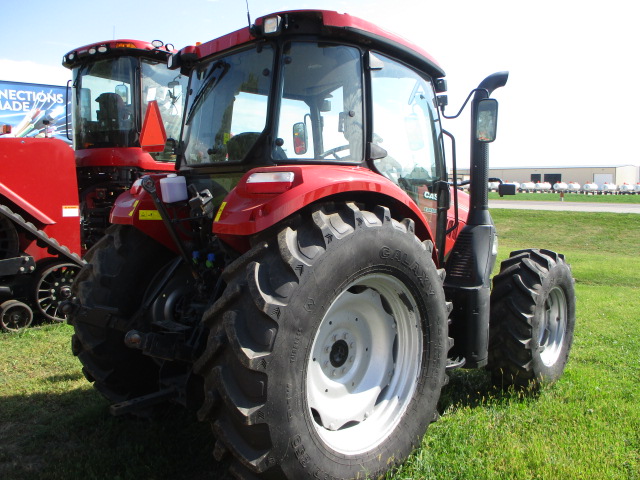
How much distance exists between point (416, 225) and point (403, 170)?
494 millimetres

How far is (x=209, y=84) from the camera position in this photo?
137 inches

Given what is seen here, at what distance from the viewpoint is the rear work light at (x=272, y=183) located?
8.29 ft

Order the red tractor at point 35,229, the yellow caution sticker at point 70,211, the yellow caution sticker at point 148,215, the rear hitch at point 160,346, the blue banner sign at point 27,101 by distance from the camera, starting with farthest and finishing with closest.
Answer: the blue banner sign at point 27,101 → the yellow caution sticker at point 70,211 → the red tractor at point 35,229 → the yellow caution sticker at point 148,215 → the rear hitch at point 160,346

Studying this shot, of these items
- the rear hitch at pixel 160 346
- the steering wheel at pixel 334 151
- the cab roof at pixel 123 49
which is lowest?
the rear hitch at pixel 160 346

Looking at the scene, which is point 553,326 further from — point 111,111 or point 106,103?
point 106,103

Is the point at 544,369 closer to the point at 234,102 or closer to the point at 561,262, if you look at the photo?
the point at 561,262

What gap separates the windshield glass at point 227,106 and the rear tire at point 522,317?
7.05 feet

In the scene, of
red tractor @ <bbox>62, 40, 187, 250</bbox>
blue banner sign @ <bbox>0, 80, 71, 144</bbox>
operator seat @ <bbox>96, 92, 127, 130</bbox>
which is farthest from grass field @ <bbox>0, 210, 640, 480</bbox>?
blue banner sign @ <bbox>0, 80, 71, 144</bbox>

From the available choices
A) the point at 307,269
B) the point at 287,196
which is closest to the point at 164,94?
the point at 287,196

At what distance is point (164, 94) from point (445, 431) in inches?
246

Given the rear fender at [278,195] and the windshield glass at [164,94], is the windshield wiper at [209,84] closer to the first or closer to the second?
the rear fender at [278,195]

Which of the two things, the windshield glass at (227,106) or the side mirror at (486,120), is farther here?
the side mirror at (486,120)

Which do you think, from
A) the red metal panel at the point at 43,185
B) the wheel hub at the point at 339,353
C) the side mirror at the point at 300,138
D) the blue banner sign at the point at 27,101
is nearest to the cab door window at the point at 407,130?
the side mirror at the point at 300,138

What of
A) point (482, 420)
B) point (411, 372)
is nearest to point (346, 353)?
point (411, 372)
